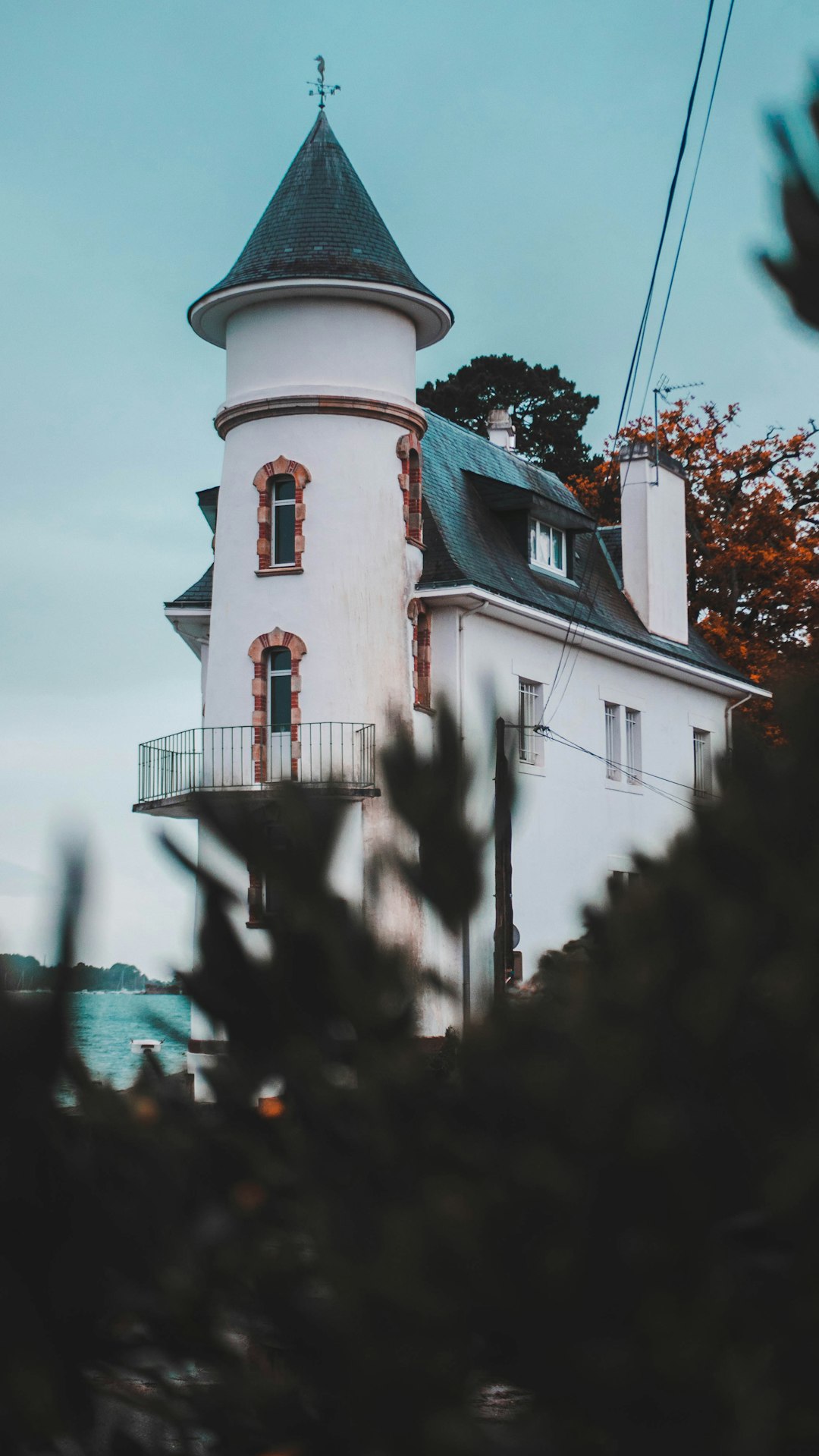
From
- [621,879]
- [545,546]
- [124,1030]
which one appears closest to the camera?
[124,1030]

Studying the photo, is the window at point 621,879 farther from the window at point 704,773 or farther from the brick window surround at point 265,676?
the brick window surround at point 265,676

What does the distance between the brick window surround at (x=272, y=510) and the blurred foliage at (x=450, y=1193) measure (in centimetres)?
2337

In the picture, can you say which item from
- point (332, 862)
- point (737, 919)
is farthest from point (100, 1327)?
point (737, 919)

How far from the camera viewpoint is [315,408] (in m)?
25.4

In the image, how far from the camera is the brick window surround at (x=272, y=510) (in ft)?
83.0

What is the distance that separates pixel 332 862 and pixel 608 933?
0.43 meters

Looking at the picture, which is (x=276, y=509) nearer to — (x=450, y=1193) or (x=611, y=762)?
(x=611, y=762)

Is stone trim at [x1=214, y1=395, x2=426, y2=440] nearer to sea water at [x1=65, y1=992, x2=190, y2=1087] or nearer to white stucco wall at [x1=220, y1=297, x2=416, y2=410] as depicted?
white stucco wall at [x1=220, y1=297, x2=416, y2=410]

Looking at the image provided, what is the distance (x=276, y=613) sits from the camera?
25.3 metres

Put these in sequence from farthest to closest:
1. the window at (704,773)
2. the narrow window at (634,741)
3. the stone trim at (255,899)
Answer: the narrow window at (634,741) < the window at (704,773) < the stone trim at (255,899)

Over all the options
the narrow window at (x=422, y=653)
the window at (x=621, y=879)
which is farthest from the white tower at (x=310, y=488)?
the window at (x=621, y=879)

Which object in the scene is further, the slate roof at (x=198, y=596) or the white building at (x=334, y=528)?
the slate roof at (x=198, y=596)

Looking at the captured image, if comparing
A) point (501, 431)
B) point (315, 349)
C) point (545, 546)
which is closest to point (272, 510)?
point (315, 349)

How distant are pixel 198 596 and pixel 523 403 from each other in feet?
84.0
